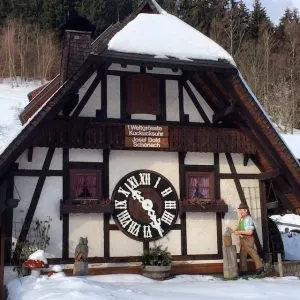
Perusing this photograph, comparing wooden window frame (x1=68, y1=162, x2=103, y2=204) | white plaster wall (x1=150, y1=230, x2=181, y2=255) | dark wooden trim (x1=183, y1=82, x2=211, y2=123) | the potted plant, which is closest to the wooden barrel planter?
the potted plant

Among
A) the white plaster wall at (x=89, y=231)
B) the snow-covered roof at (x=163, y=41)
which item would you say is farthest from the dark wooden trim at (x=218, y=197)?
the white plaster wall at (x=89, y=231)

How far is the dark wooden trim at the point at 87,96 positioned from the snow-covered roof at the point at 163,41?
1190mm

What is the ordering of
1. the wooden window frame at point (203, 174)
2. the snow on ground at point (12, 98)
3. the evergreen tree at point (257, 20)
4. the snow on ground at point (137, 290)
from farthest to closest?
the evergreen tree at point (257, 20), the snow on ground at point (12, 98), the wooden window frame at point (203, 174), the snow on ground at point (137, 290)

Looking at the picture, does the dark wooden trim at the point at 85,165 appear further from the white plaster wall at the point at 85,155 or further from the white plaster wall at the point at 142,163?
the white plaster wall at the point at 142,163

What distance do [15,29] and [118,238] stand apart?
4866cm

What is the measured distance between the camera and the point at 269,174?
12086 mm

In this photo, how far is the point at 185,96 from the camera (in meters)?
12.5

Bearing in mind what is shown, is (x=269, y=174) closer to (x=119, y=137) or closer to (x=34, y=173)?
(x=119, y=137)

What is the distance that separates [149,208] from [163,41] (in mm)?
3613

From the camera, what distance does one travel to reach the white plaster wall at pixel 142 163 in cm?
1167

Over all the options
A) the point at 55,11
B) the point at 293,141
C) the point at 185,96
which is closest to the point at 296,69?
the point at 293,141

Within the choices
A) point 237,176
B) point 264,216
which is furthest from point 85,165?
point 264,216

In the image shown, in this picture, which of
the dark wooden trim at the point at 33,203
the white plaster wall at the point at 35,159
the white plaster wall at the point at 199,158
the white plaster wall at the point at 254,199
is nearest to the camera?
the dark wooden trim at the point at 33,203

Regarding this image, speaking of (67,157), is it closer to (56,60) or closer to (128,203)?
(128,203)
